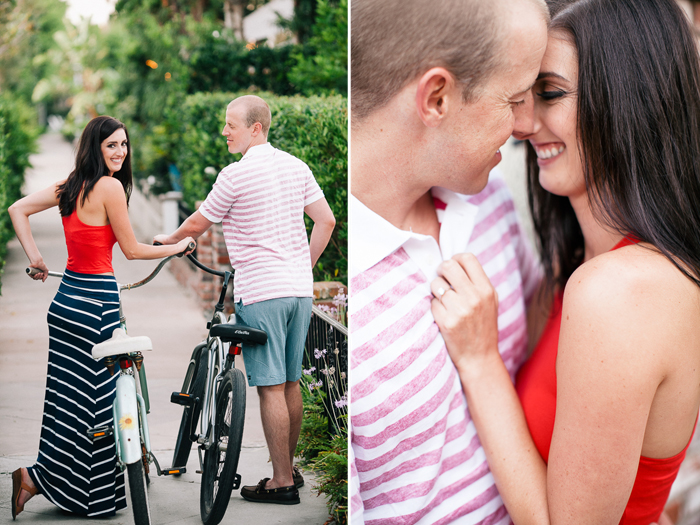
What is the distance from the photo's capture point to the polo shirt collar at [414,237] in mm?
1311

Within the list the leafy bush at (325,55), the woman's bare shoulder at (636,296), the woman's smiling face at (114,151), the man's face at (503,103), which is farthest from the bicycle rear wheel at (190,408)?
the leafy bush at (325,55)

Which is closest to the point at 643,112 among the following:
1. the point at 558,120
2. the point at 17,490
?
the point at 558,120

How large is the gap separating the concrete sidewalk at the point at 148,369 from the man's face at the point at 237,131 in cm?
28

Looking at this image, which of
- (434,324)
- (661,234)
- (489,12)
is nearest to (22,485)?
(434,324)

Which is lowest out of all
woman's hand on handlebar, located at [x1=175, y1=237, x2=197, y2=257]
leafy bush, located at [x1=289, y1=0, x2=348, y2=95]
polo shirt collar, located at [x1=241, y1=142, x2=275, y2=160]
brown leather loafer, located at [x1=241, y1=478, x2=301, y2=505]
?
brown leather loafer, located at [x1=241, y1=478, x2=301, y2=505]

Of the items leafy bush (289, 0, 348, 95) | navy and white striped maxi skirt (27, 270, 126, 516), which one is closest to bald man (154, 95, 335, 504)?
navy and white striped maxi skirt (27, 270, 126, 516)

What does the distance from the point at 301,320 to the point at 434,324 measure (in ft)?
1.05

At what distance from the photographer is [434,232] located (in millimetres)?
1548

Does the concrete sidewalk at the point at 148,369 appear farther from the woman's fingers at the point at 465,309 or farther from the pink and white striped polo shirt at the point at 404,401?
the woman's fingers at the point at 465,309

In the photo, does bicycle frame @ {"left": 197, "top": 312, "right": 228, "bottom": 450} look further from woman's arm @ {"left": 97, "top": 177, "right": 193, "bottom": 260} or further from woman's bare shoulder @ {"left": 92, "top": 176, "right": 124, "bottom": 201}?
woman's bare shoulder @ {"left": 92, "top": 176, "right": 124, "bottom": 201}

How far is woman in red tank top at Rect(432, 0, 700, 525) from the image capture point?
4.02 ft

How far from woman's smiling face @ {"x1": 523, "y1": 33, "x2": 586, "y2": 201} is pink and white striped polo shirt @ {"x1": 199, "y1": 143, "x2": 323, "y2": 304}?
0.59 m

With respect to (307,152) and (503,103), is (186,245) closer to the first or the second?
(307,152)

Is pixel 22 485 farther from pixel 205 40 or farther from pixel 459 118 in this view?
pixel 205 40
